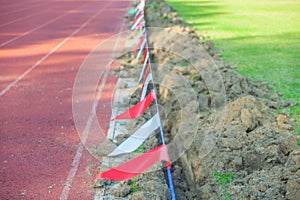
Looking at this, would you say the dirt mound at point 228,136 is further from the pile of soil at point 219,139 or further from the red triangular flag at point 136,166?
the red triangular flag at point 136,166

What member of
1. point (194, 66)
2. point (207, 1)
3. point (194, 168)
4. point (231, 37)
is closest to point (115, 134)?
point (194, 168)

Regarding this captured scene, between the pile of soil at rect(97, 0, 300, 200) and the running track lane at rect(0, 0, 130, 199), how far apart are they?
767mm

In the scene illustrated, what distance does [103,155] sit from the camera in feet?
21.4

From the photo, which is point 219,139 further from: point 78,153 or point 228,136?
point 78,153

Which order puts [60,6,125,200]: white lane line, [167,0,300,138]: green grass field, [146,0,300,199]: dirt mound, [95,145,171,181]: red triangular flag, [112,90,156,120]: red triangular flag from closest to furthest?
[146,0,300,199]: dirt mound, [60,6,125,200]: white lane line, [95,145,171,181]: red triangular flag, [112,90,156,120]: red triangular flag, [167,0,300,138]: green grass field

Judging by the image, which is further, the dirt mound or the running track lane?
the running track lane

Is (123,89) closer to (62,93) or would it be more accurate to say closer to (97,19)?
(62,93)

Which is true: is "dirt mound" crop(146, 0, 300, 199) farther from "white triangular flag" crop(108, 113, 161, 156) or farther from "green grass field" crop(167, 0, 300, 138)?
"green grass field" crop(167, 0, 300, 138)

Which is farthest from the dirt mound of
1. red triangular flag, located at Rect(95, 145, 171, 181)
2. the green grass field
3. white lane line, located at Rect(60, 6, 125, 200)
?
white lane line, located at Rect(60, 6, 125, 200)

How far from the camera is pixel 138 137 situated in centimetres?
698

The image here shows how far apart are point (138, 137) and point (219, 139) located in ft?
4.01

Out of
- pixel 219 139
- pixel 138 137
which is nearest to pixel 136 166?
pixel 138 137

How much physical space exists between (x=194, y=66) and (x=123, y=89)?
69.4 inches

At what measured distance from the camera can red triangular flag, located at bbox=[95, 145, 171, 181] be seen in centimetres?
573
